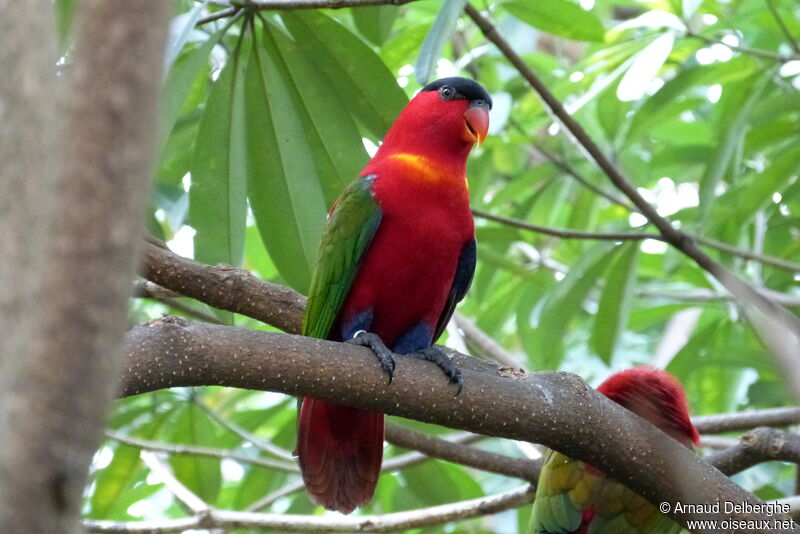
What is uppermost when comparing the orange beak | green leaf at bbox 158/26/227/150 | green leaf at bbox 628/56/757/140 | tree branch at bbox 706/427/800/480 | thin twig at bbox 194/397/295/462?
green leaf at bbox 628/56/757/140

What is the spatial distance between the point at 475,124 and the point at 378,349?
3.91 feet

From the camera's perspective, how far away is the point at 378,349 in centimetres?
241

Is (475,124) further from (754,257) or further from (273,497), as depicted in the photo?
(273,497)

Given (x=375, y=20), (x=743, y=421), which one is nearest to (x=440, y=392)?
(x=375, y=20)

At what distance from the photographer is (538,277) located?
4.32 m

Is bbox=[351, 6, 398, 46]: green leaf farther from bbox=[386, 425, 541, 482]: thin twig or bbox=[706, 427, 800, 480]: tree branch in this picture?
bbox=[706, 427, 800, 480]: tree branch

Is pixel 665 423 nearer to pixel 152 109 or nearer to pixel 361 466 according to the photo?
pixel 361 466

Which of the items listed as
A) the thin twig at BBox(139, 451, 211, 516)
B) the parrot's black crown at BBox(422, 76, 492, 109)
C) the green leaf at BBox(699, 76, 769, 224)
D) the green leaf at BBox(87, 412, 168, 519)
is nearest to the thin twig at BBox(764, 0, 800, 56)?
the green leaf at BBox(699, 76, 769, 224)

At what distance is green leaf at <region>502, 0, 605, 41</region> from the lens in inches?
137

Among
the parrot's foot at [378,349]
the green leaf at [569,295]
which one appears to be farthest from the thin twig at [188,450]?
the green leaf at [569,295]

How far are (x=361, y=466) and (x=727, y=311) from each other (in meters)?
2.38

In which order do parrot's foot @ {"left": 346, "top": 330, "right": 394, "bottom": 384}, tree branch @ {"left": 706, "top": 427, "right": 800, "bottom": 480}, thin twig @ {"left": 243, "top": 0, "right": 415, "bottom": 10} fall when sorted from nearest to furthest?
parrot's foot @ {"left": 346, "top": 330, "right": 394, "bottom": 384} < tree branch @ {"left": 706, "top": 427, "right": 800, "bottom": 480} < thin twig @ {"left": 243, "top": 0, "right": 415, "bottom": 10}

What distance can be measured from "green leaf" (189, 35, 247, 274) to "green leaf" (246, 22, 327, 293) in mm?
62

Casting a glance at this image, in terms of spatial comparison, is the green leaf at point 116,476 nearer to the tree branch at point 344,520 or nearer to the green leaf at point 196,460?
the green leaf at point 196,460
